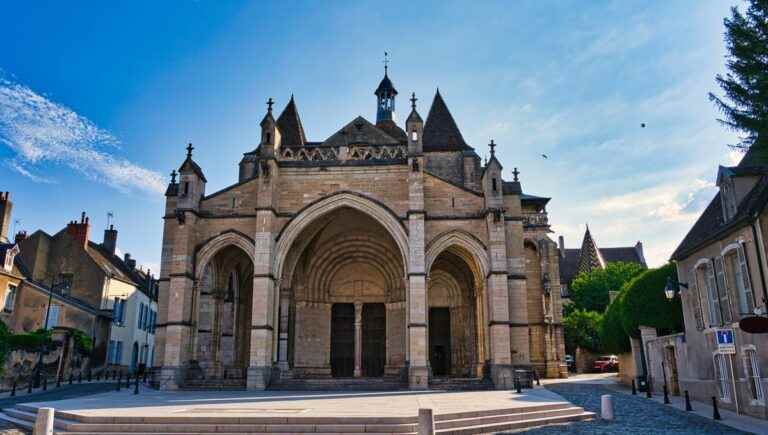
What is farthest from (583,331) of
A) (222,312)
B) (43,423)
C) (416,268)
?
(43,423)

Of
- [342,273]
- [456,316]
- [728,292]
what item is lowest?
[728,292]

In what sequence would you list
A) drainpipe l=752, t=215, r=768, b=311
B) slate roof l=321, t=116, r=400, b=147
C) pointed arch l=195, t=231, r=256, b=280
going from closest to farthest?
drainpipe l=752, t=215, r=768, b=311
pointed arch l=195, t=231, r=256, b=280
slate roof l=321, t=116, r=400, b=147

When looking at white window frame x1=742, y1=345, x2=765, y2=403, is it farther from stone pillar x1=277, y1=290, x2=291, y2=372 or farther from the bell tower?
the bell tower

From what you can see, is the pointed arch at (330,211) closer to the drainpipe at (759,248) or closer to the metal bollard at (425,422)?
the drainpipe at (759,248)

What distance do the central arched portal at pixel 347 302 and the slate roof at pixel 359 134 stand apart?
4.58 metres

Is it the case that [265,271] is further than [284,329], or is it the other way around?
[284,329]

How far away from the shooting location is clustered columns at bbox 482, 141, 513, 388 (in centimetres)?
1755

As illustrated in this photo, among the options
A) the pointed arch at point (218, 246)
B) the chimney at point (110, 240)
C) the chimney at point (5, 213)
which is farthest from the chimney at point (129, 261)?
the pointed arch at point (218, 246)

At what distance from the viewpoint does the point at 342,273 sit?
75.4ft

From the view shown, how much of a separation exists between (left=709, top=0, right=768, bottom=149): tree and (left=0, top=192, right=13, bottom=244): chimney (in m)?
25.9

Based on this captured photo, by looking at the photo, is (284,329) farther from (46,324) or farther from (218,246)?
(46,324)

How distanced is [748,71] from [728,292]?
6.15m

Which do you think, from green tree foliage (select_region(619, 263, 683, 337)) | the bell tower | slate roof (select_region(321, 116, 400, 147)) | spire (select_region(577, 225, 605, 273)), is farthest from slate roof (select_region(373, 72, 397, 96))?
spire (select_region(577, 225, 605, 273))

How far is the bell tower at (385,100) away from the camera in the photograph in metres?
31.9
